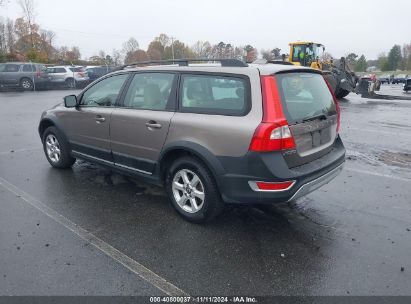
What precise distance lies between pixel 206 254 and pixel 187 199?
826 millimetres

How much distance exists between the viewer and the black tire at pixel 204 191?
3.70m

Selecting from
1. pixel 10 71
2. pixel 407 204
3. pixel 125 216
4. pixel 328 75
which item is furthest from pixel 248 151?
pixel 10 71

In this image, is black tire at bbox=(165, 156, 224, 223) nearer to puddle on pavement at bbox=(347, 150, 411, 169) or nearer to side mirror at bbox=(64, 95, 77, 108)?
side mirror at bbox=(64, 95, 77, 108)

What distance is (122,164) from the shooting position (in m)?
4.69

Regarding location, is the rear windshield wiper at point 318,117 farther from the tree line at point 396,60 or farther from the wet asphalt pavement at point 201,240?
the tree line at point 396,60

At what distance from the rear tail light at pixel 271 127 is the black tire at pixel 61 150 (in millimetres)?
3466

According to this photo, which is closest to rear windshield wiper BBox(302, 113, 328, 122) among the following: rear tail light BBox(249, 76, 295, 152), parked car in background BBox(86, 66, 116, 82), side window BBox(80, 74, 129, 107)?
rear tail light BBox(249, 76, 295, 152)

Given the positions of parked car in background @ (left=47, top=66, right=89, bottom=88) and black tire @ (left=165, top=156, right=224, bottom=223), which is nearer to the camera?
black tire @ (left=165, top=156, right=224, bottom=223)

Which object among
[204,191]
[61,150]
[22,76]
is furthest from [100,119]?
[22,76]

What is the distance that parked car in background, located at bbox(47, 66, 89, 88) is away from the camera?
25.6m

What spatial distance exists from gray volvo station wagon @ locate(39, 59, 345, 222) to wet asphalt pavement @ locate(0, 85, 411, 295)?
1.40 feet

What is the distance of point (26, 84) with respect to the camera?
938 inches

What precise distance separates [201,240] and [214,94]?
1511 millimetres

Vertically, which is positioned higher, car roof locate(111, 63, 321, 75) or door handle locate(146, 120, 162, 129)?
car roof locate(111, 63, 321, 75)
